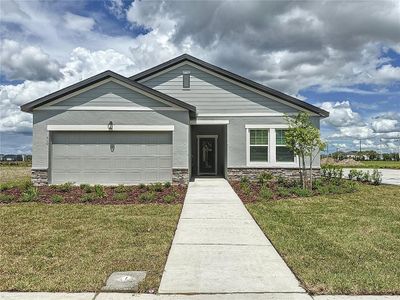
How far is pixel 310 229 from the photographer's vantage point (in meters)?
8.20

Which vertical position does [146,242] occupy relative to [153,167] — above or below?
below

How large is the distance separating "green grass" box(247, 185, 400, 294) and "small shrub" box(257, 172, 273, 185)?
427 cm

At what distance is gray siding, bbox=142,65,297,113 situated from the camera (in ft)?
57.9

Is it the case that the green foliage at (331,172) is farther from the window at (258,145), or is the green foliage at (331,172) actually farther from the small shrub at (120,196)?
the small shrub at (120,196)

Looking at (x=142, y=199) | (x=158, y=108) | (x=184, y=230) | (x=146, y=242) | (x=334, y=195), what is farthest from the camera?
(x=158, y=108)

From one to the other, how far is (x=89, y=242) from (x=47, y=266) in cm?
141

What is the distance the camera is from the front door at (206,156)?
2055 cm

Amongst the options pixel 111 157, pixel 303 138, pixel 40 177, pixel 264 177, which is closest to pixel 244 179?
pixel 264 177

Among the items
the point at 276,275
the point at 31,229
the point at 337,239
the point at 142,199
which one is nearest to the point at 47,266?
the point at 31,229

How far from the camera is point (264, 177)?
17.0 meters

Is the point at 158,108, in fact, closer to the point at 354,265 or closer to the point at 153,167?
the point at 153,167

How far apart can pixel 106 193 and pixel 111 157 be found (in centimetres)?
265

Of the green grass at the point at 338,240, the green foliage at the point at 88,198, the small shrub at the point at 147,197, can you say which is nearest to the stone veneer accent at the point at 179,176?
the small shrub at the point at 147,197

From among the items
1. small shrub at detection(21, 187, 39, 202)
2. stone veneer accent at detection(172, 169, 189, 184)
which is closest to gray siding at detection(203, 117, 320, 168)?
stone veneer accent at detection(172, 169, 189, 184)
